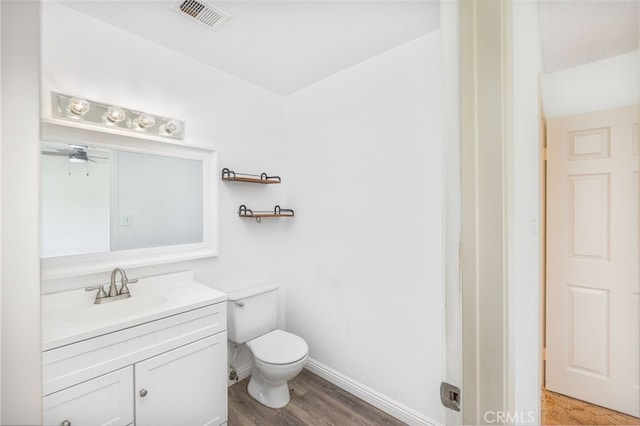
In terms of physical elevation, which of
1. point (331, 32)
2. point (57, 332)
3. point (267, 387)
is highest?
point (331, 32)

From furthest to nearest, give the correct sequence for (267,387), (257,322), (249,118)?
1. (249,118)
2. (257,322)
3. (267,387)

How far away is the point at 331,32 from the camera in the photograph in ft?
A: 5.56

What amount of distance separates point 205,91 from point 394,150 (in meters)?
1.40

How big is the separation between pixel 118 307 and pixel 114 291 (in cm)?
9

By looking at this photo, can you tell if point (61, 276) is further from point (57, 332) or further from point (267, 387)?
point (267, 387)

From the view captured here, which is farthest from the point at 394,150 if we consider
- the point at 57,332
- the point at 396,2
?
the point at 57,332

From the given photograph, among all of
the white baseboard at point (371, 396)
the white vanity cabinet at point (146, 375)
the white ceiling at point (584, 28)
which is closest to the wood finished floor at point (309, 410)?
the white baseboard at point (371, 396)

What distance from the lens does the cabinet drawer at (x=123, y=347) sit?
44.0 inches

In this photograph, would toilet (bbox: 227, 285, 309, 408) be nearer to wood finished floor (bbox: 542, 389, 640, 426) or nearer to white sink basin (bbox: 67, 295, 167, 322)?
white sink basin (bbox: 67, 295, 167, 322)

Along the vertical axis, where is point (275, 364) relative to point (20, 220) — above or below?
below

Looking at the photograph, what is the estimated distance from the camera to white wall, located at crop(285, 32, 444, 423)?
1691 millimetres

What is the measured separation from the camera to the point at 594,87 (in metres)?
1.26

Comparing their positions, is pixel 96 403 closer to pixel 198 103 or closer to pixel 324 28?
pixel 198 103

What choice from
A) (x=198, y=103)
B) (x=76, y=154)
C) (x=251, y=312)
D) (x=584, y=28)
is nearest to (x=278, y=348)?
(x=251, y=312)
